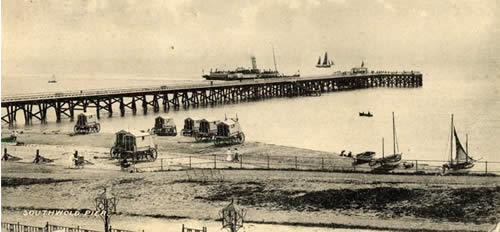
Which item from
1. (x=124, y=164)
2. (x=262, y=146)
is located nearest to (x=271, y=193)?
(x=262, y=146)

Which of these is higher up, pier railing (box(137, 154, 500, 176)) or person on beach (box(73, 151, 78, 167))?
person on beach (box(73, 151, 78, 167))

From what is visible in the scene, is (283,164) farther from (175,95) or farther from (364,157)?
(175,95)

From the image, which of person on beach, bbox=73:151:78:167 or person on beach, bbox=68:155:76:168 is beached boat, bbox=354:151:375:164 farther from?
person on beach, bbox=68:155:76:168

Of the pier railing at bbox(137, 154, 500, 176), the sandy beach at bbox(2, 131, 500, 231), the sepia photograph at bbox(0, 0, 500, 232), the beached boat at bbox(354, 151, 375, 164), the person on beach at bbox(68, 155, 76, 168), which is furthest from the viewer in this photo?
the person on beach at bbox(68, 155, 76, 168)

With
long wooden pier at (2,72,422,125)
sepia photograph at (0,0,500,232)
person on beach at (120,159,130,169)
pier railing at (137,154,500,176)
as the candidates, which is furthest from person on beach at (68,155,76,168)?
long wooden pier at (2,72,422,125)

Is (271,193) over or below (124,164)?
below

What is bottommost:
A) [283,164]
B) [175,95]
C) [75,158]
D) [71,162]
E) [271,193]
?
[271,193]

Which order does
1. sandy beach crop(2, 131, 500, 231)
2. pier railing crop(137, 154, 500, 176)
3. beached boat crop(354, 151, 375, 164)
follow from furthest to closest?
1. beached boat crop(354, 151, 375, 164)
2. pier railing crop(137, 154, 500, 176)
3. sandy beach crop(2, 131, 500, 231)
